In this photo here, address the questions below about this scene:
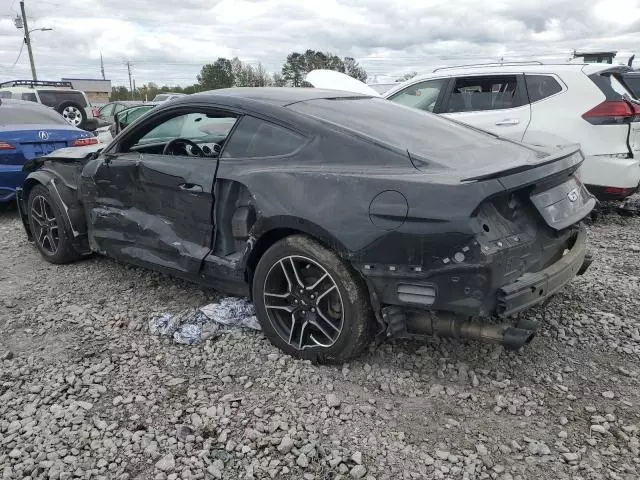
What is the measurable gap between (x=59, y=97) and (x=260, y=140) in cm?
1502

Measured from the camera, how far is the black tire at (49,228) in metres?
4.61

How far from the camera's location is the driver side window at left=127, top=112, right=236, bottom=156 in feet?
13.0

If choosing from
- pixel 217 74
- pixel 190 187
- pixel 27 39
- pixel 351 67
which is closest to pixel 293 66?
pixel 351 67

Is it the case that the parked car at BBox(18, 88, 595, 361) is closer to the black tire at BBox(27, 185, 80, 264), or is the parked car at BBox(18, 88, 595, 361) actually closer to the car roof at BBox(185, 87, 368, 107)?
the car roof at BBox(185, 87, 368, 107)

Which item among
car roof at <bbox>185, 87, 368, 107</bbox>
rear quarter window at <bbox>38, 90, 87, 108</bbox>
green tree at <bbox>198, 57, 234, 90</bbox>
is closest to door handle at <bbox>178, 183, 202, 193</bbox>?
car roof at <bbox>185, 87, 368, 107</bbox>

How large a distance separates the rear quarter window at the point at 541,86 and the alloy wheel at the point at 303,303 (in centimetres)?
415

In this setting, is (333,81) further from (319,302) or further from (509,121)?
(319,302)

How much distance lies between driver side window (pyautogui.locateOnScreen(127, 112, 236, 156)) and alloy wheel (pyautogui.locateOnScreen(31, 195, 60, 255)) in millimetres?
1185

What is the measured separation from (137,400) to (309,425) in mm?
904

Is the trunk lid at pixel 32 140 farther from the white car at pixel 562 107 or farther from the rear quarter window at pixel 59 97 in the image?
the rear quarter window at pixel 59 97

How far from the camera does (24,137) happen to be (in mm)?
6699

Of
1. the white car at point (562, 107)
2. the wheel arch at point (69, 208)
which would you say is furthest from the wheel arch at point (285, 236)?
the white car at point (562, 107)

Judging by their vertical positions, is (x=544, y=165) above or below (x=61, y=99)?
below

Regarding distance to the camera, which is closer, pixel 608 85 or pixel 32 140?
pixel 608 85
